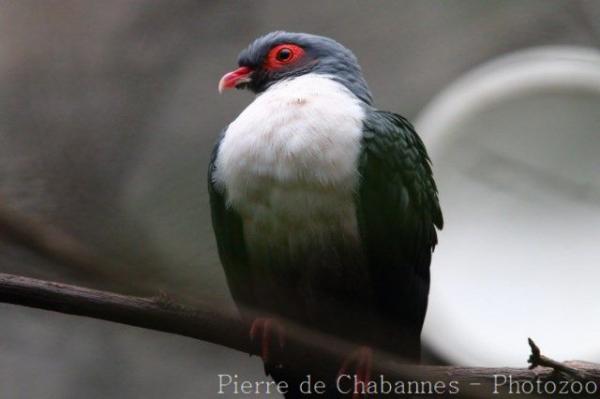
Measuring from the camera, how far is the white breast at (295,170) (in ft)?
6.54

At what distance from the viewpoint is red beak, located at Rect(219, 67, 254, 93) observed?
2.33 meters

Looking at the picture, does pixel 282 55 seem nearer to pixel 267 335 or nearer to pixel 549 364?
pixel 267 335

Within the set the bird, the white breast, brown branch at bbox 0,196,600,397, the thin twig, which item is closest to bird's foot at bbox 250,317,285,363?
brown branch at bbox 0,196,600,397

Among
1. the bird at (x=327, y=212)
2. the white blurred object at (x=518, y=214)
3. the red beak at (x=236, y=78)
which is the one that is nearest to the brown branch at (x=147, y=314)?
the bird at (x=327, y=212)

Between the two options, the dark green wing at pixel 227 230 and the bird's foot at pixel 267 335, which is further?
the dark green wing at pixel 227 230

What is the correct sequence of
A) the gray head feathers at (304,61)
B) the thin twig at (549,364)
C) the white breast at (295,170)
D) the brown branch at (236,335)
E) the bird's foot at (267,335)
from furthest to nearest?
the gray head feathers at (304,61) → the white breast at (295,170) → the bird's foot at (267,335) → the thin twig at (549,364) → the brown branch at (236,335)

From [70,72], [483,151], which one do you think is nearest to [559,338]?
[483,151]

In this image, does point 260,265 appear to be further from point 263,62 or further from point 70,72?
point 70,72

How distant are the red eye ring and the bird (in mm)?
206

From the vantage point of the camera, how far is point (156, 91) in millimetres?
2570

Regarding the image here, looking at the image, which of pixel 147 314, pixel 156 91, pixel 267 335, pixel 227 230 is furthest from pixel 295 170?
pixel 156 91

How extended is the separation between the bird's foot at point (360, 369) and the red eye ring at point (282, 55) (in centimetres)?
91

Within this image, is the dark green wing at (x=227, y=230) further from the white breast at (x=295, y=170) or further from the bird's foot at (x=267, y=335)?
the bird's foot at (x=267, y=335)

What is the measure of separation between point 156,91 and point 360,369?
118 cm
